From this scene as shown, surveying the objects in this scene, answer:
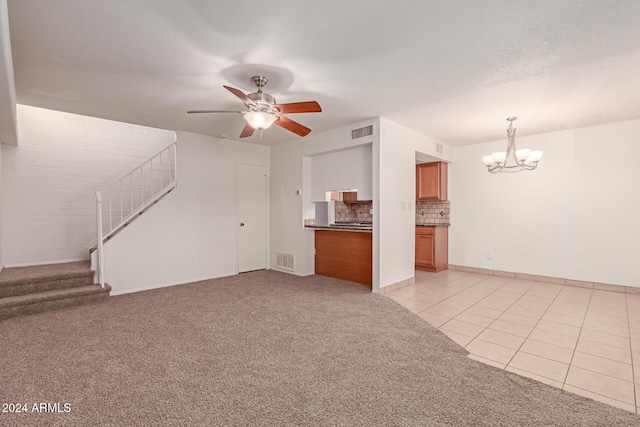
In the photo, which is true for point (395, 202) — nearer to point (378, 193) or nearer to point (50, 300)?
point (378, 193)

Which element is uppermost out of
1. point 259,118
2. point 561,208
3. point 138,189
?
point 259,118

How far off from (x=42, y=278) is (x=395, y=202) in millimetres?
4977

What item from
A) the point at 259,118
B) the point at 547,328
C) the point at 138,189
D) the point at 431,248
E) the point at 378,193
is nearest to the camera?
the point at 259,118

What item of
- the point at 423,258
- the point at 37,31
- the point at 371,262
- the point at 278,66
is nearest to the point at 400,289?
the point at 371,262

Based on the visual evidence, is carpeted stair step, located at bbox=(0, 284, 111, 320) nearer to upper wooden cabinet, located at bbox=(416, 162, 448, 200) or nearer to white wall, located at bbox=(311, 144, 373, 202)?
white wall, located at bbox=(311, 144, 373, 202)

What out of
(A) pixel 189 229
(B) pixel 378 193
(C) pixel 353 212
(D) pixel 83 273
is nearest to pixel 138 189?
(A) pixel 189 229

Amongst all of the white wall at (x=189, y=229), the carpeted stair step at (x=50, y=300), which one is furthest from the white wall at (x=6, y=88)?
the carpeted stair step at (x=50, y=300)

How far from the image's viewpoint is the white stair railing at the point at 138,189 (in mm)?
5039

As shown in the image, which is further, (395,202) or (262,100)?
(395,202)

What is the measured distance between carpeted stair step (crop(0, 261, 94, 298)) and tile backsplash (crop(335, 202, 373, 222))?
4.45m

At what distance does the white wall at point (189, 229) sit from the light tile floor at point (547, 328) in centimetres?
333

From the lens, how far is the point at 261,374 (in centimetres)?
221

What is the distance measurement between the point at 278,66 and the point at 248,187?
351cm

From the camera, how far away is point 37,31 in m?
2.23
